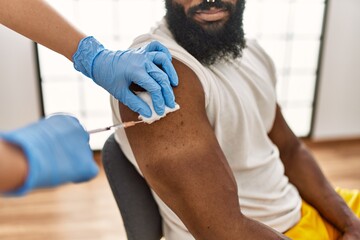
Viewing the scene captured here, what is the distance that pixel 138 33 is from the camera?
10.2 ft

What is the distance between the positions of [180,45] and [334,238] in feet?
2.57

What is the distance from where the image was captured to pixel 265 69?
1315 millimetres

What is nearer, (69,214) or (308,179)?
(308,179)

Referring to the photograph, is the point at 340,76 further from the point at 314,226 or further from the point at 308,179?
the point at 314,226

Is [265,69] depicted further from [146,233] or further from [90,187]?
[90,187]

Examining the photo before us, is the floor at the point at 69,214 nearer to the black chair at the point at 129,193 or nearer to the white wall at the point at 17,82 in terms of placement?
the white wall at the point at 17,82

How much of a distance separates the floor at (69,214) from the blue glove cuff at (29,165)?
174 centimetres

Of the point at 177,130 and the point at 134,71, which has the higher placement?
the point at 134,71

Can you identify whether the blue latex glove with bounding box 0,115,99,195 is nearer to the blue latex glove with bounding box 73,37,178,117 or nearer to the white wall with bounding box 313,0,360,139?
the blue latex glove with bounding box 73,37,178,117

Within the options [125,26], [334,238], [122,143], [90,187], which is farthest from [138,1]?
[334,238]

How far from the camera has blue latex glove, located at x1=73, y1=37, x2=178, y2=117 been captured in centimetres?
90

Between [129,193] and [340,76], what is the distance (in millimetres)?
2708

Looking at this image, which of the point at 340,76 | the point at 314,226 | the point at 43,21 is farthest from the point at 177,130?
the point at 340,76

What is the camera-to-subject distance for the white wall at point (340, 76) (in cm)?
315
